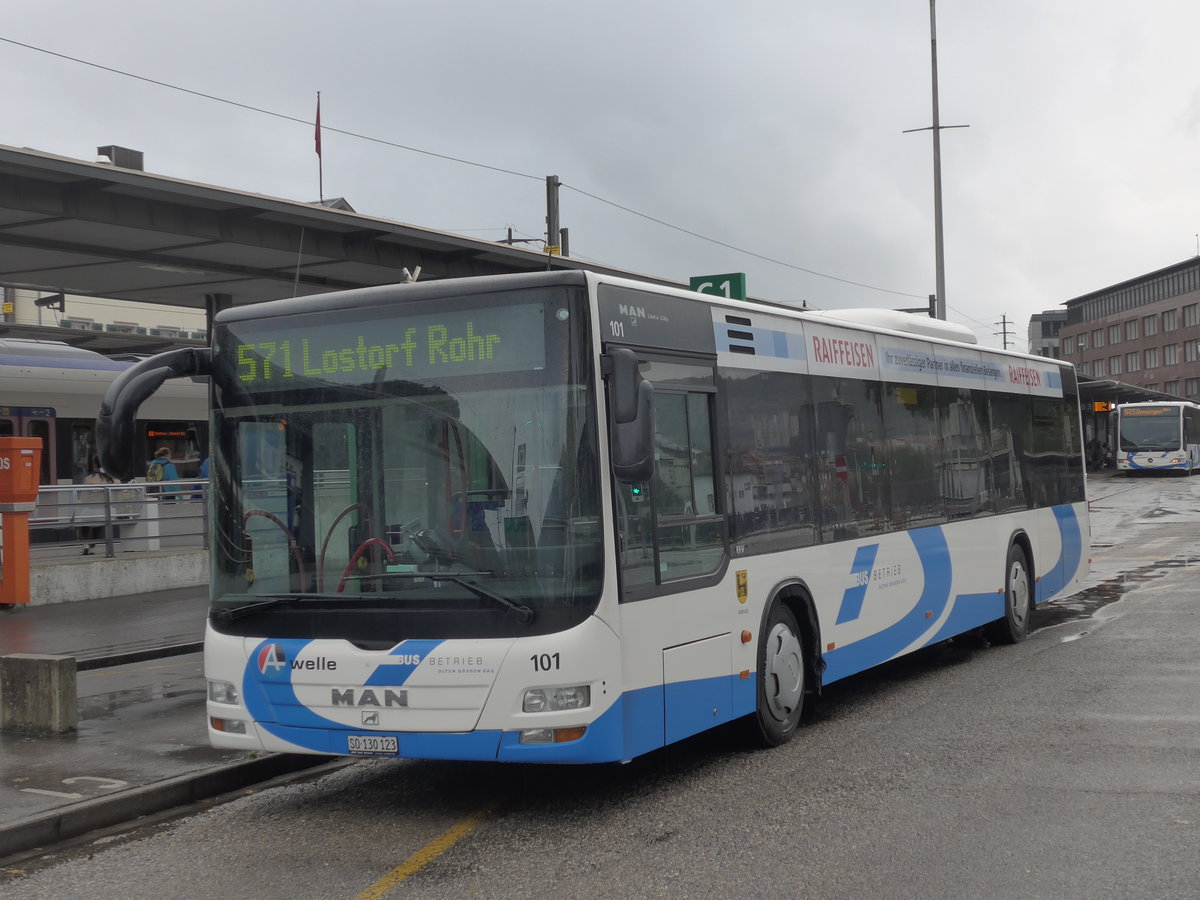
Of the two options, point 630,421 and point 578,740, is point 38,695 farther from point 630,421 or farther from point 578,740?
point 630,421

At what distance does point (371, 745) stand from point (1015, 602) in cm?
780

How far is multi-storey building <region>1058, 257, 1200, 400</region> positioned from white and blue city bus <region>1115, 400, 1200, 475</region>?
2337 inches

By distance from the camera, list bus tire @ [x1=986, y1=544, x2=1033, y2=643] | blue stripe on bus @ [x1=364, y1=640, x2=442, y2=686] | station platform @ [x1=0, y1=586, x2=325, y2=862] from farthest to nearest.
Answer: bus tire @ [x1=986, y1=544, x2=1033, y2=643] < station platform @ [x1=0, y1=586, x2=325, y2=862] < blue stripe on bus @ [x1=364, y1=640, x2=442, y2=686]

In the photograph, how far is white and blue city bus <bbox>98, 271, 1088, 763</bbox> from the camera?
639 cm

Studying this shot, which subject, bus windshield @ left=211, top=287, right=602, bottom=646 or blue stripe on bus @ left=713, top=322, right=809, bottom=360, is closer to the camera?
bus windshield @ left=211, top=287, right=602, bottom=646

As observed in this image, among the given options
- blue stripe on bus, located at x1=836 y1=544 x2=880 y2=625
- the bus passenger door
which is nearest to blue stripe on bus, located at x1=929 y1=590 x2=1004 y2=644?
blue stripe on bus, located at x1=836 y1=544 x2=880 y2=625

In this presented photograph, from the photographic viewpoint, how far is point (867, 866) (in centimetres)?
559

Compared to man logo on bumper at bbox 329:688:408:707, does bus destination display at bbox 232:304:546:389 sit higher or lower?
higher

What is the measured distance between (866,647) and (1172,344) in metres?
126

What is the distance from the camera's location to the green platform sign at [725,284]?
54.2 ft

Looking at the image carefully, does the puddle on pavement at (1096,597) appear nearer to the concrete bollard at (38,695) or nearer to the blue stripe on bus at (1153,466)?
the concrete bollard at (38,695)

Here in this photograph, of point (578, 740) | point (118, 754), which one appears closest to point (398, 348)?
point (578, 740)

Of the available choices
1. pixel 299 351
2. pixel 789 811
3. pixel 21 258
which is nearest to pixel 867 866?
pixel 789 811

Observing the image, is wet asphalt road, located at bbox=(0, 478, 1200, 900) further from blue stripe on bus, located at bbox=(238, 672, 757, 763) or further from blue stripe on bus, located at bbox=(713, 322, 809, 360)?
blue stripe on bus, located at bbox=(713, 322, 809, 360)
